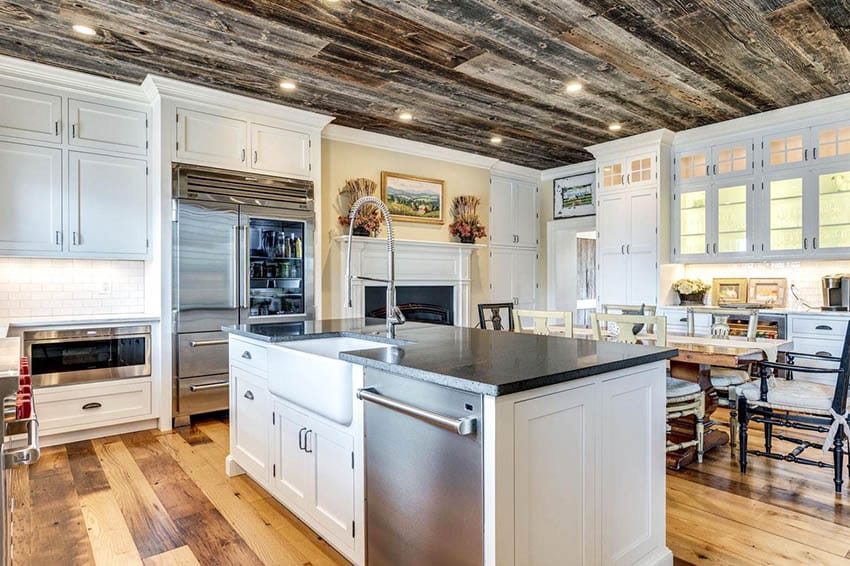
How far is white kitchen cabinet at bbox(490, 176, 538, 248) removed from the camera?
264 inches

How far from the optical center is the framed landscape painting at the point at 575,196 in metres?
6.71

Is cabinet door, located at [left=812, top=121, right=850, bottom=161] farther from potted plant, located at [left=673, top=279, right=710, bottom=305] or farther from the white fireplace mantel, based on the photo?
the white fireplace mantel

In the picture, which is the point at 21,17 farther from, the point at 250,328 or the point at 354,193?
the point at 354,193

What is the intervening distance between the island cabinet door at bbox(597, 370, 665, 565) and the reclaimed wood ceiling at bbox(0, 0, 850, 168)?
2152 millimetres

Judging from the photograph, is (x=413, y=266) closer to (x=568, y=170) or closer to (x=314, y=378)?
(x=568, y=170)

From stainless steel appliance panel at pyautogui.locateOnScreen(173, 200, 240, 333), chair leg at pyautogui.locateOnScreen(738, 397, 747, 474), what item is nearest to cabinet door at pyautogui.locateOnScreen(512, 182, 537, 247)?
stainless steel appliance panel at pyautogui.locateOnScreen(173, 200, 240, 333)

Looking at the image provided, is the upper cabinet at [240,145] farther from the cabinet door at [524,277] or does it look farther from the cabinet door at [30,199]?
the cabinet door at [524,277]

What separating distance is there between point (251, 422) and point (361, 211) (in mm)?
2924

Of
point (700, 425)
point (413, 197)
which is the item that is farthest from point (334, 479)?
point (413, 197)

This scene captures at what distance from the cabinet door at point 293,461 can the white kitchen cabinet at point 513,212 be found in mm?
4644

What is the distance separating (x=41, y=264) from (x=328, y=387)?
327cm

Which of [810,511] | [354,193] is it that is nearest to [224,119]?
[354,193]

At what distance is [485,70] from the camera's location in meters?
3.71

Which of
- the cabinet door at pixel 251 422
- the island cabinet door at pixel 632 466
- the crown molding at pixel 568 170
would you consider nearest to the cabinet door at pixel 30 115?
the cabinet door at pixel 251 422
